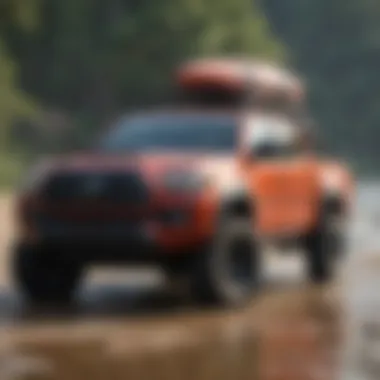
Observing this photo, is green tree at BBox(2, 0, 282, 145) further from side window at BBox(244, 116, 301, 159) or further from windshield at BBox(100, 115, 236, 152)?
windshield at BBox(100, 115, 236, 152)

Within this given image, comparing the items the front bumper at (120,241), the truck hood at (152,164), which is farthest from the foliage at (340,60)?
the front bumper at (120,241)

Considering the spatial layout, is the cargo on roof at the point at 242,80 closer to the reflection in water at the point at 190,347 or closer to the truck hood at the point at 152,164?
the truck hood at the point at 152,164

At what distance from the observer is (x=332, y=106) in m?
69.2

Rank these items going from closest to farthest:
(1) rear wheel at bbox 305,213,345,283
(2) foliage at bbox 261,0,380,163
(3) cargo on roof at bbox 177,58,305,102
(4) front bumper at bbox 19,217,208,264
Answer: (4) front bumper at bbox 19,217,208,264
(1) rear wheel at bbox 305,213,345,283
(3) cargo on roof at bbox 177,58,305,102
(2) foliage at bbox 261,0,380,163

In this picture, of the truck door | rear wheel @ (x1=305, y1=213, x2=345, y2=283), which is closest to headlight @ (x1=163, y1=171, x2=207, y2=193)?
the truck door

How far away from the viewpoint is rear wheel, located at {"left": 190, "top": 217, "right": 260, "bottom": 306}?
11.9 m

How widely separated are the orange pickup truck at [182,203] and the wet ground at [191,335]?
0.37 metres

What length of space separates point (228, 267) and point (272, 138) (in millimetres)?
1958

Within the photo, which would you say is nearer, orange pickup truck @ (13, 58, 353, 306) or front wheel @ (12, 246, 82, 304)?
orange pickup truck @ (13, 58, 353, 306)

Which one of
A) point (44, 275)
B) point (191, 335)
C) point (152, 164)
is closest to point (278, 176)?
point (152, 164)

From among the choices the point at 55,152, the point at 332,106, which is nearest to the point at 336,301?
the point at 55,152

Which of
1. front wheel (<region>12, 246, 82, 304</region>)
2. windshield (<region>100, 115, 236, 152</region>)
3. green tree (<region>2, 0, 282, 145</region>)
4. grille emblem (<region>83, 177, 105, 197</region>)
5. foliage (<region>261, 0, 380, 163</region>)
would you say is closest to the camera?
grille emblem (<region>83, 177, 105, 197</region>)

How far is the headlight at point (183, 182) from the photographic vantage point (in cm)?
1161

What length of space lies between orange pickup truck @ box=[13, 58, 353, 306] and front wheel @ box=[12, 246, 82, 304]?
0.01m
